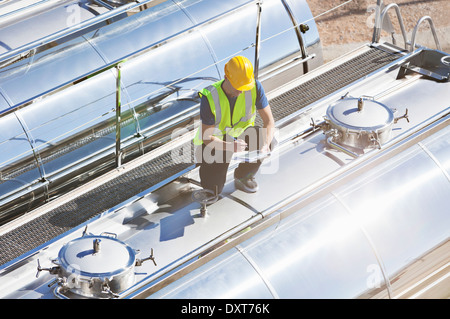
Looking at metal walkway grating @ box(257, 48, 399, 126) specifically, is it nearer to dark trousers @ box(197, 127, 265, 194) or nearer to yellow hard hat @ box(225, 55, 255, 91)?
dark trousers @ box(197, 127, 265, 194)

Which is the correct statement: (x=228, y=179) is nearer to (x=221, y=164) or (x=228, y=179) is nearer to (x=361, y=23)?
(x=221, y=164)

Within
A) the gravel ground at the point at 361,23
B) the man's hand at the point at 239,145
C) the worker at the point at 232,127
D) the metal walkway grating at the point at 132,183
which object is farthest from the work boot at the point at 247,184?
the gravel ground at the point at 361,23

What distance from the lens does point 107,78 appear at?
685cm

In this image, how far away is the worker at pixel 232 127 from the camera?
484 cm

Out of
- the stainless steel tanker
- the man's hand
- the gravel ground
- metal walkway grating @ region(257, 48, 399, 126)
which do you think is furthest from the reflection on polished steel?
the gravel ground

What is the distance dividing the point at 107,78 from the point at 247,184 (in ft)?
7.86

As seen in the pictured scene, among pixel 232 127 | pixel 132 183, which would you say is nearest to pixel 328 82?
pixel 232 127

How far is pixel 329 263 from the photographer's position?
461 centimetres

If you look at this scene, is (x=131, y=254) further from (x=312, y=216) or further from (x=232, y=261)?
(x=312, y=216)

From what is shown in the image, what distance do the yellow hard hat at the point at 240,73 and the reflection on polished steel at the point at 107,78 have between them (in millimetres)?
1193

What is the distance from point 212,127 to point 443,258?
1973 millimetres

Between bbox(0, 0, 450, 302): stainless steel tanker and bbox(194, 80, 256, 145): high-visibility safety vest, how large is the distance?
0.41 m

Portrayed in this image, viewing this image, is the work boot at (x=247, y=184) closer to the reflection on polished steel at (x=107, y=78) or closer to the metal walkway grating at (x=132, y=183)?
the metal walkway grating at (x=132, y=183)

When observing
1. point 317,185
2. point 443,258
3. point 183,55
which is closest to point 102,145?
point 183,55
